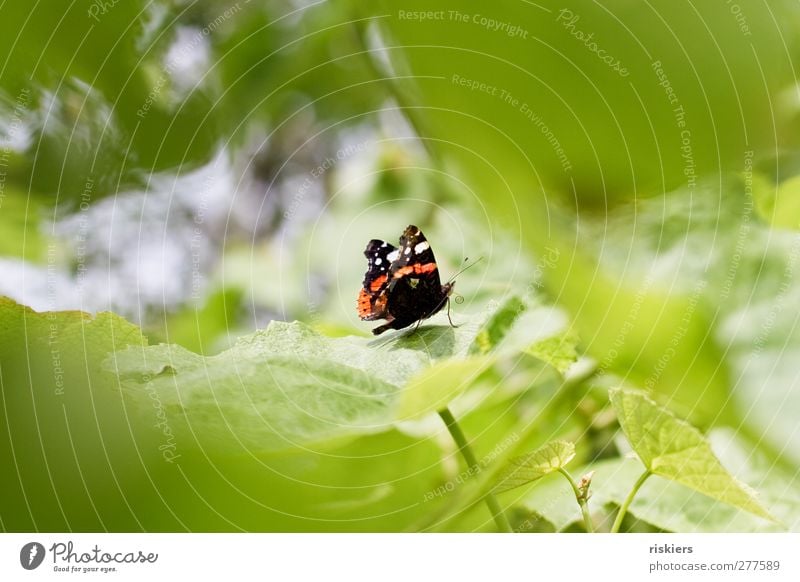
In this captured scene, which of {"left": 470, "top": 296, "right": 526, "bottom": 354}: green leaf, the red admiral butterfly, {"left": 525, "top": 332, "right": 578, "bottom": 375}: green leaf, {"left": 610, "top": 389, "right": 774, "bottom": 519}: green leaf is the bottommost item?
{"left": 610, "top": 389, "right": 774, "bottom": 519}: green leaf

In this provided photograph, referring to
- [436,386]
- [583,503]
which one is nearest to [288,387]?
→ [436,386]

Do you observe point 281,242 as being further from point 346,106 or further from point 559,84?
point 559,84

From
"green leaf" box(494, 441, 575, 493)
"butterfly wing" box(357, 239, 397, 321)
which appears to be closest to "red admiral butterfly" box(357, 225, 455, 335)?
"butterfly wing" box(357, 239, 397, 321)

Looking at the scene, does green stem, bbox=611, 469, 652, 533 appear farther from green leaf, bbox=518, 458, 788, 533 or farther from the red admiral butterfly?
the red admiral butterfly

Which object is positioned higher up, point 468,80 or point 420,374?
point 468,80

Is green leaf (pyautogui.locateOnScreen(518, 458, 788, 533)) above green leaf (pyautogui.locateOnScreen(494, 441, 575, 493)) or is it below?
below

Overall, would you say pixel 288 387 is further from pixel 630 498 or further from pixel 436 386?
pixel 630 498
